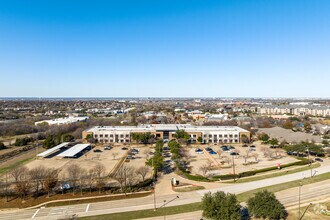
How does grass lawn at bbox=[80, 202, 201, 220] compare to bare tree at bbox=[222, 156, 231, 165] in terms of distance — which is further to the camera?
bare tree at bbox=[222, 156, 231, 165]

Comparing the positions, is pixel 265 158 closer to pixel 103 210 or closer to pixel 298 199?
pixel 298 199

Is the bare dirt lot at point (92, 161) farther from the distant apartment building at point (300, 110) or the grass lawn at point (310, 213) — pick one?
the distant apartment building at point (300, 110)

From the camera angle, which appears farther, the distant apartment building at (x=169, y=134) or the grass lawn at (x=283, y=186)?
the distant apartment building at (x=169, y=134)

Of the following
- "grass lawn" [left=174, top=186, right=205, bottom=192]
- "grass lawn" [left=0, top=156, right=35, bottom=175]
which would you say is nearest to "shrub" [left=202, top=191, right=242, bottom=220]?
"grass lawn" [left=174, top=186, right=205, bottom=192]

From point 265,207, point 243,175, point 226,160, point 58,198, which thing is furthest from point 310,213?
point 58,198

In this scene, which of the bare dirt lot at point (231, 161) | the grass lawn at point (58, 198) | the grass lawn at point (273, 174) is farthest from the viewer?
the bare dirt lot at point (231, 161)

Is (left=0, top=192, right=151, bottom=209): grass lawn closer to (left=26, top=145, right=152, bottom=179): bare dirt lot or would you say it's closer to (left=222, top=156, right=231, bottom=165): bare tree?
(left=26, top=145, right=152, bottom=179): bare dirt lot

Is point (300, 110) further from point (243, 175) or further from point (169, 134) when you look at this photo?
point (243, 175)

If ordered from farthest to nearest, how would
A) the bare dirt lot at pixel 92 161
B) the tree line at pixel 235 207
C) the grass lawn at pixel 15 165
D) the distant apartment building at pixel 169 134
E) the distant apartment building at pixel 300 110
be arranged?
the distant apartment building at pixel 300 110
the distant apartment building at pixel 169 134
the bare dirt lot at pixel 92 161
the grass lawn at pixel 15 165
the tree line at pixel 235 207

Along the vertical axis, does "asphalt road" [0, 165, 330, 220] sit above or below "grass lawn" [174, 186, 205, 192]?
below

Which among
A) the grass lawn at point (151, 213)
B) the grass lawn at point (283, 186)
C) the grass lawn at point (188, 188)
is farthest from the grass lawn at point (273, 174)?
the grass lawn at point (151, 213)

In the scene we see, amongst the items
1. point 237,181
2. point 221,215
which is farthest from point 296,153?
point 221,215
